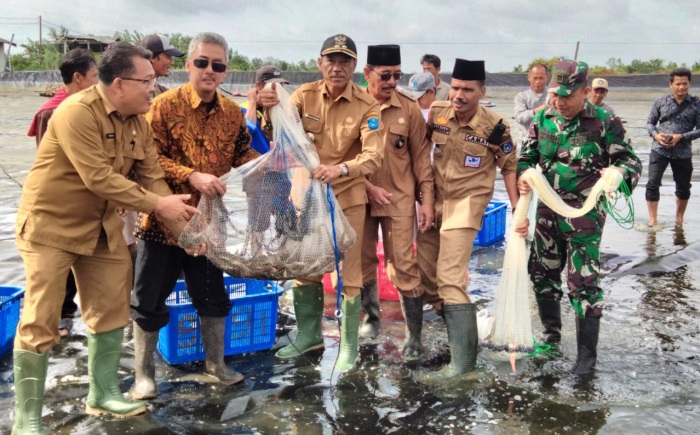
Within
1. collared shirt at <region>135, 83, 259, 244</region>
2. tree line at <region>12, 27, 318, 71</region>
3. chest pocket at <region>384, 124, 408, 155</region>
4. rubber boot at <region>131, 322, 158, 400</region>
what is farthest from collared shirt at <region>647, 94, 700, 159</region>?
tree line at <region>12, 27, 318, 71</region>

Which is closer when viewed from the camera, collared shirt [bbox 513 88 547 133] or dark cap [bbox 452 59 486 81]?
dark cap [bbox 452 59 486 81]

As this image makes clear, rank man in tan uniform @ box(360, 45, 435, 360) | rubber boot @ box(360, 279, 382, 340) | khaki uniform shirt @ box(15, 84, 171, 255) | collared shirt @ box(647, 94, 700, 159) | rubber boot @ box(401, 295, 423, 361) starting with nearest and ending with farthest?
khaki uniform shirt @ box(15, 84, 171, 255) → man in tan uniform @ box(360, 45, 435, 360) → rubber boot @ box(401, 295, 423, 361) → rubber boot @ box(360, 279, 382, 340) → collared shirt @ box(647, 94, 700, 159)

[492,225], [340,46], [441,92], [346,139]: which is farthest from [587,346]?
[441,92]

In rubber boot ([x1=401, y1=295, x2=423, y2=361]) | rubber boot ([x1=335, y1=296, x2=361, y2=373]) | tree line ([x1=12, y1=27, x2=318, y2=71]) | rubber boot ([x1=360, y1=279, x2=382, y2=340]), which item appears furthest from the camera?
tree line ([x1=12, y1=27, x2=318, y2=71])

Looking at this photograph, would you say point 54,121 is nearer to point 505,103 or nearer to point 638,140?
point 638,140

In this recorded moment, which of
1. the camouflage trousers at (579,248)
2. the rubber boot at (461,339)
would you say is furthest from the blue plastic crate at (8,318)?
the camouflage trousers at (579,248)

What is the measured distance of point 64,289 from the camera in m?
3.71

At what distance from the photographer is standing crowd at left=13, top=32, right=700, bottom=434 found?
3629mm

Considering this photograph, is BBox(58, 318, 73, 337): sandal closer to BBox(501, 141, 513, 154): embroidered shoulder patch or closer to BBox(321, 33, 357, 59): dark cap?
BBox(321, 33, 357, 59): dark cap

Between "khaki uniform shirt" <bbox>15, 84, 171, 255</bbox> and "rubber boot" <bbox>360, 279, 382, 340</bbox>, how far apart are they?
88.3 inches

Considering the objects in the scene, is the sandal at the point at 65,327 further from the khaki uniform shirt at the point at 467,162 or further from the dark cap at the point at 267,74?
the khaki uniform shirt at the point at 467,162

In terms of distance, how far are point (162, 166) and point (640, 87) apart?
38.0 m

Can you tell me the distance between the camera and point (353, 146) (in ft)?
15.7

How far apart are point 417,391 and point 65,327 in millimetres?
2710
